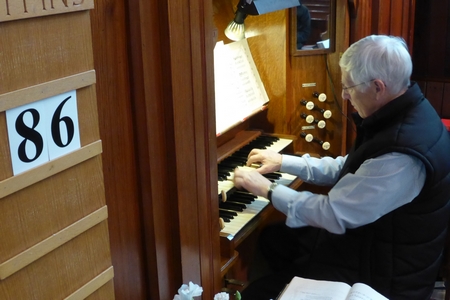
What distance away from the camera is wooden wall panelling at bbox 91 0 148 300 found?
1.22 m

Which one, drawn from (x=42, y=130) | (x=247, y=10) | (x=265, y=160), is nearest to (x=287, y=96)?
(x=265, y=160)

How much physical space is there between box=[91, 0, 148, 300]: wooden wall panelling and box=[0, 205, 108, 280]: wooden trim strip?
118 millimetres

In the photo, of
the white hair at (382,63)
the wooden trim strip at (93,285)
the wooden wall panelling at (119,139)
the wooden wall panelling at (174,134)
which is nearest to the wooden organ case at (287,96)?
the white hair at (382,63)

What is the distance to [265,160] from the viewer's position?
214cm

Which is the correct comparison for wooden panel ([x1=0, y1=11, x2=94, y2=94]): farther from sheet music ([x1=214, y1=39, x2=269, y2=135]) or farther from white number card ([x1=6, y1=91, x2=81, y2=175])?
sheet music ([x1=214, y1=39, x2=269, y2=135])

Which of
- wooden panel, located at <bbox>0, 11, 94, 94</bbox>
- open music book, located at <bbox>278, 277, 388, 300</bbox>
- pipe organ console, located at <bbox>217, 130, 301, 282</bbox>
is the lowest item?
open music book, located at <bbox>278, 277, 388, 300</bbox>

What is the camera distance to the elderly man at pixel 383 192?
1776mm

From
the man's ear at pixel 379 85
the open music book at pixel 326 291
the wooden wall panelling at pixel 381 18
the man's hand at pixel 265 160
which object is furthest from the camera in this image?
the wooden wall panelling at pixel 381 18

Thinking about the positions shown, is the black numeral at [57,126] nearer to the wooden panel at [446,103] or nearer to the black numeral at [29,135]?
the black numeral at [29,135]

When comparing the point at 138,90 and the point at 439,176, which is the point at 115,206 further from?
the point at 439,176

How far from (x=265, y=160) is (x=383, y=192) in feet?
1.66

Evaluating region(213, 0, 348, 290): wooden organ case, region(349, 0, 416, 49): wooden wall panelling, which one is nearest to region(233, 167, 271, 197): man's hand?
region(213, 0, 348, 290): wooden organ case

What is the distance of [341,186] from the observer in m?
1.86

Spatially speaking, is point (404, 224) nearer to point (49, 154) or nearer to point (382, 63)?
point (382, 63)
